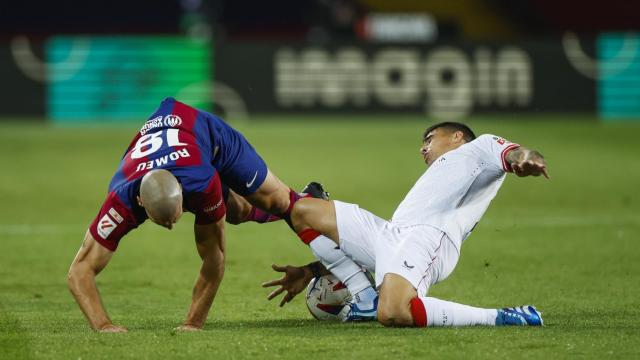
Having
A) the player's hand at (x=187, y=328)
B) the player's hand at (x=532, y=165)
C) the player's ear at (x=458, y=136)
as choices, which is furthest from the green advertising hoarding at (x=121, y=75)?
the player's hand at (x=532, y=165)

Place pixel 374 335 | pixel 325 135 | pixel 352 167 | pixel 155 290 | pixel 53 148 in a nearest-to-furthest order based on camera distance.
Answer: pixel 374 335, pixel 155 290, pixel 352 167, pixel 53 148, pixel 325 135

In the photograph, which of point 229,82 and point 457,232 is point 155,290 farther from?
point 229,82

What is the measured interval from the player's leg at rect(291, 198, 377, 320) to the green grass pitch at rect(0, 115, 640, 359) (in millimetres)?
223

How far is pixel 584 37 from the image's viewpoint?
904 inches

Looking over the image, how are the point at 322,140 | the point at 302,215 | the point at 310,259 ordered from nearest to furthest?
the point at 302,215 → the point at 310,259 → the point at 322,140

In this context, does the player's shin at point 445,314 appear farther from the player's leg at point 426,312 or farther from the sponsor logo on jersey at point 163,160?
the sponsor logo on jersey at point 163,160

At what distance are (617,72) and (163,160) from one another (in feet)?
59.2

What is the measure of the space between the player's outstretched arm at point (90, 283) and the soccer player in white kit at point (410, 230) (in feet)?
3.52

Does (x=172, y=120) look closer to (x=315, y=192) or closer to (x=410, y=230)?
(x=315, y=192)

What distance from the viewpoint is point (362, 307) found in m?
6.89

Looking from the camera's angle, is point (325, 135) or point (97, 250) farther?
point (325, 135)

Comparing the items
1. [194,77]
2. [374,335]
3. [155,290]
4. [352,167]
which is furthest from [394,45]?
[374,335]

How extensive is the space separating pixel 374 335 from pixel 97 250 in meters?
1.53

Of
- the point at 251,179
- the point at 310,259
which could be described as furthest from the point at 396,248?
the point at 310,259
